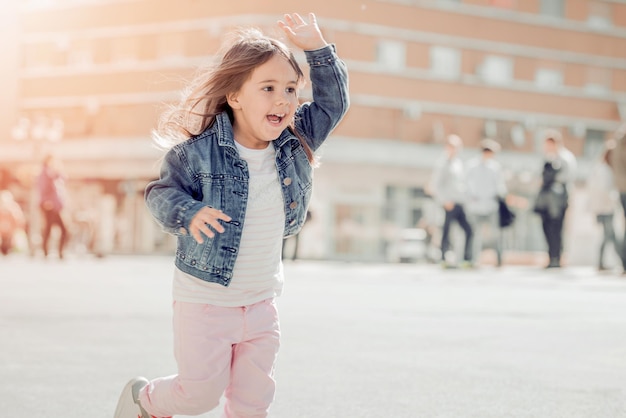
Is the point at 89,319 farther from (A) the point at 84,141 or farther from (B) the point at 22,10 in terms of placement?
(B) the point at 22,10

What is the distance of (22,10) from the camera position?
168 feet

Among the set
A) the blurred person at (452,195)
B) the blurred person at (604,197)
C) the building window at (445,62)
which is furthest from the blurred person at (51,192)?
the building window at (445,62)

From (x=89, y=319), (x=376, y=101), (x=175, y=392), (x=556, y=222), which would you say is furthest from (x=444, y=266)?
(x=376, y=101)

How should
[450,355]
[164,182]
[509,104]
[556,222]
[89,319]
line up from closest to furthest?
[164,182], [450,355], [89,319], [556,222], [509,104]

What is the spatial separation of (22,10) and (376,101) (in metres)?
16.6

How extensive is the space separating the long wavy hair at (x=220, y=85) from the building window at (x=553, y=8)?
47.6 metres

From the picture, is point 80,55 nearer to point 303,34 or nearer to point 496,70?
point 496,70

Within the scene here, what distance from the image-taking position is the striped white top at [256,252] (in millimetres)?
3803

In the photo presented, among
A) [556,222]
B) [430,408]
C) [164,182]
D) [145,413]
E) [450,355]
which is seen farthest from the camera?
[556,222]

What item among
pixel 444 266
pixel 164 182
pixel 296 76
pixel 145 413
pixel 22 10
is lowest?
pixel 444 266

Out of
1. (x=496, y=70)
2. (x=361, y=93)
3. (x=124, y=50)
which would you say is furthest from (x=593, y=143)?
(x=124, y=50)

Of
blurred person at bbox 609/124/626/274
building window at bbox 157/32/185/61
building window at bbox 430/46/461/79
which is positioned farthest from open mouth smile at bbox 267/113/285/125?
building window at bbox 430/46/461/79

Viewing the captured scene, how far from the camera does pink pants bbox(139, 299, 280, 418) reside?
374 centimetres

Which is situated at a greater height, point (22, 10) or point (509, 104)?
point (22, 10)
